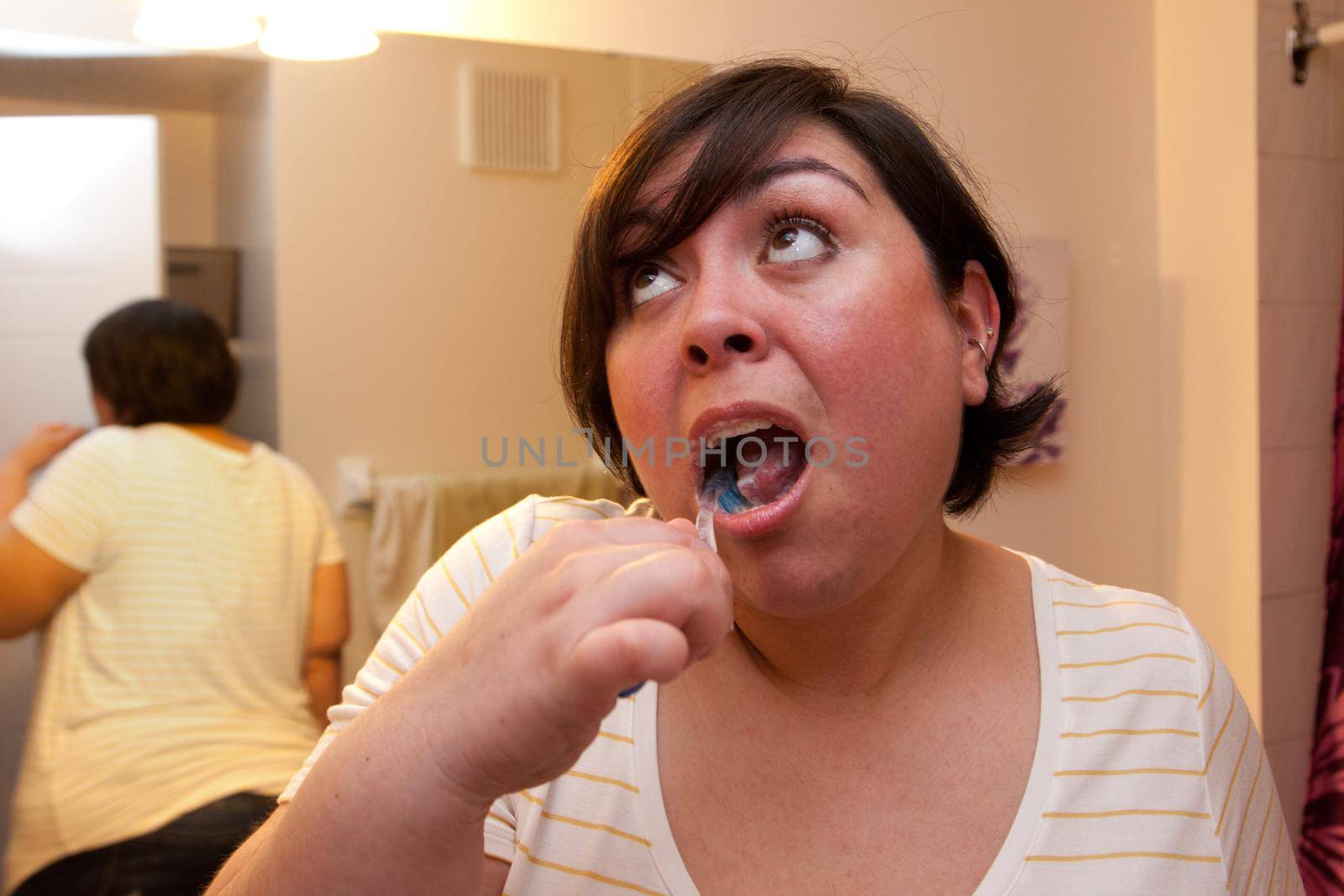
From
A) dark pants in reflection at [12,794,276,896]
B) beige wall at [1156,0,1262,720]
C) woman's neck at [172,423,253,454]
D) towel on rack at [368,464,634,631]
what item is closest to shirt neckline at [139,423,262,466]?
woman's neck at [172,423,253,454]

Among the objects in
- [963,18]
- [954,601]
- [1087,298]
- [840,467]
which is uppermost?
[963,18]

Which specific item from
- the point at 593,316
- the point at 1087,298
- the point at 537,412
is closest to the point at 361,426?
the point at 537,412

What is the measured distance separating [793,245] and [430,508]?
1.90ft

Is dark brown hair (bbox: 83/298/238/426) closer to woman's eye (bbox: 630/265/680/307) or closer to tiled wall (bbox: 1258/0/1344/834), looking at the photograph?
woman's eye (bbox: 630/265/680/307)

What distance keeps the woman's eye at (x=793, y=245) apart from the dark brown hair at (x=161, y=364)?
1.82ft

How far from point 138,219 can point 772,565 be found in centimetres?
66

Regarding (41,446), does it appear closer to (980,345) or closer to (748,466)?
(748,466)

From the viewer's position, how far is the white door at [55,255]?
0.89m

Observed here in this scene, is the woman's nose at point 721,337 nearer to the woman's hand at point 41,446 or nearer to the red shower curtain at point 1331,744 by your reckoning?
the woman's hand at point 41,446

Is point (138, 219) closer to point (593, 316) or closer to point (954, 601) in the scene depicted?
point (593, 316)

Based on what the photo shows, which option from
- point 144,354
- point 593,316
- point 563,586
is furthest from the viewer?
point 144,354

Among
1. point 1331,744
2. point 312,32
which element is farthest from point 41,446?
point 1331,744

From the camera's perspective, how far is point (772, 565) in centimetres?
58

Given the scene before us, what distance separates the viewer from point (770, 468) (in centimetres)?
61
